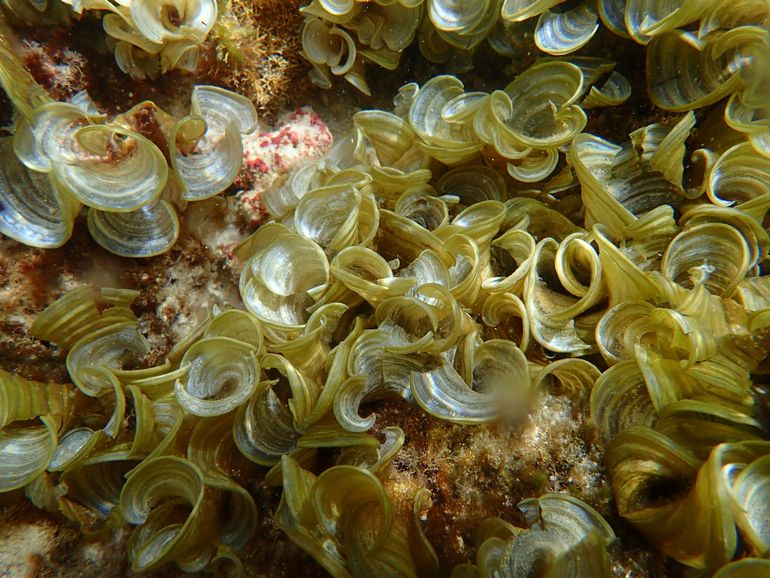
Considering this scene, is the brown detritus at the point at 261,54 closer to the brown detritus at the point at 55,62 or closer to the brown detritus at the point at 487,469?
the brown detritus at the point at 55,62

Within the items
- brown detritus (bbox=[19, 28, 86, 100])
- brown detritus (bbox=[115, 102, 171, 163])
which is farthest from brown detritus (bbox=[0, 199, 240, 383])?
brown detritus (bbox=[19, 28, 86, 100])

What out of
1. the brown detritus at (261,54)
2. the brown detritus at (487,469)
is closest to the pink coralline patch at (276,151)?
the brown detritus at (261,54)

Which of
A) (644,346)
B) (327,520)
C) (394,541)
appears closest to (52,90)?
(327,520)

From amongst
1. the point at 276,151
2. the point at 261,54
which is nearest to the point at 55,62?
the point at 261,54

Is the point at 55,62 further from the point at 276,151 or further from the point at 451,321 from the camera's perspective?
the point at 451,321

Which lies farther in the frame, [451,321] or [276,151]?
[276,151]

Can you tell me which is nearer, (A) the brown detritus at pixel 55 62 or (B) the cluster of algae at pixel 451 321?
(B) the cluster of algae at pixel 451 321
